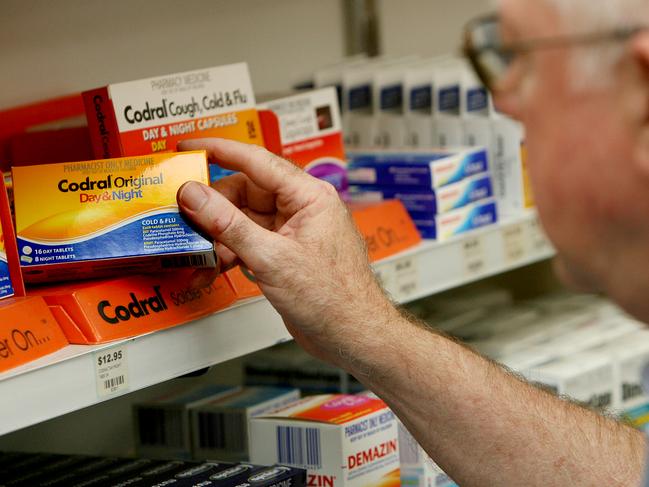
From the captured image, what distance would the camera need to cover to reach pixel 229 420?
175cm

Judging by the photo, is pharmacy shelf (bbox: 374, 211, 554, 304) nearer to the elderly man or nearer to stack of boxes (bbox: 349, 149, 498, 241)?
stack of boxes (bbox: 349, 149, 498, 241)


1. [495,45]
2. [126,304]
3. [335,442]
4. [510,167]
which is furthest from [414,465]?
[495,45]

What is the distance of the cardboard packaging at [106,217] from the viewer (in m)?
1.29

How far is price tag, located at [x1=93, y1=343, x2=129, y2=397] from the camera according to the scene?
4.08 ft

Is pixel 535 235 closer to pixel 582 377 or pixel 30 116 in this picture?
pixel 582 377

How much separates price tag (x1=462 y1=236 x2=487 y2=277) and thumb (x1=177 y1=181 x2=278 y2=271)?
608mm

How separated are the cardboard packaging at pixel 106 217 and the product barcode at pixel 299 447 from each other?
1.35 feet

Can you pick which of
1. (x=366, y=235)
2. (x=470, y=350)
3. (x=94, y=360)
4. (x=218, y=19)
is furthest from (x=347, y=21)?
(x=94, y=360)

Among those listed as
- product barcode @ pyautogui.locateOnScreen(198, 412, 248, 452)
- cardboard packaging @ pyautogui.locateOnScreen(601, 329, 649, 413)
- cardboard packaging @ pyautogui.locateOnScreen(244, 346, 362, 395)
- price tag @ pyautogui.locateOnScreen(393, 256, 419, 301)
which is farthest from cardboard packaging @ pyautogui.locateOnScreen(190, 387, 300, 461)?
cardboard packaging @ pyautogui.locateOnScreen(601, 329, 649, 413)

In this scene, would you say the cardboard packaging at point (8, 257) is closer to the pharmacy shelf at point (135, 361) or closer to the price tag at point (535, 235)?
the pharmacy shelf at point (135, 361)

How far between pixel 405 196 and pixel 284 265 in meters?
0.58

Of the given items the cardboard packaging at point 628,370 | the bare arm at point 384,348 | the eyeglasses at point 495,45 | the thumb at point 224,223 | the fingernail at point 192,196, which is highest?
the eyeglasses at point 495,45

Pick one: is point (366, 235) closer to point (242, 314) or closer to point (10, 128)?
point (242, 314)

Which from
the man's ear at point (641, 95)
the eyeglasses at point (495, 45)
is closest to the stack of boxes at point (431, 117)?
the eyeglasses at point (495, 45)
